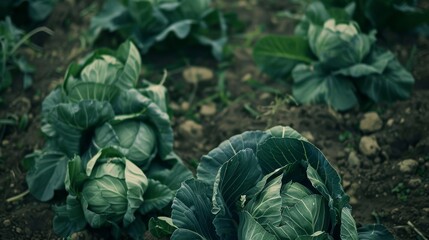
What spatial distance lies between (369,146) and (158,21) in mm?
2059

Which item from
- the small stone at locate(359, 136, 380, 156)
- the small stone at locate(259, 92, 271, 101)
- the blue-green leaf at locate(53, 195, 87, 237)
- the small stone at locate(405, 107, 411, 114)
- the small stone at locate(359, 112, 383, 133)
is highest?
the small stone at locate(405, 107, 411, 114)

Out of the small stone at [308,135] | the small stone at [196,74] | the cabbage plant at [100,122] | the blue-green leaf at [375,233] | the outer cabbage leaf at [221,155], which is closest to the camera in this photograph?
the blue-green leaf at [375,233]

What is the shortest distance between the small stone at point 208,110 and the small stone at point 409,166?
156cm

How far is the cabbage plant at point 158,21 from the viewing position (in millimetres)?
4719

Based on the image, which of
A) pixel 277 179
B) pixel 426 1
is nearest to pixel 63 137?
pixel 277 179

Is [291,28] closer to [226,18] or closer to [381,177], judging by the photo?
[226,18]

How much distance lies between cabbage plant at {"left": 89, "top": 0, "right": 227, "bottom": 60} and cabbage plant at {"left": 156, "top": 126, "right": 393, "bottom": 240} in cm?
169

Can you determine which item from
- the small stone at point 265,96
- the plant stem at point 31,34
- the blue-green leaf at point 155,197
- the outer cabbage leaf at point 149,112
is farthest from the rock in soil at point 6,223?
the small stone at point 265,96

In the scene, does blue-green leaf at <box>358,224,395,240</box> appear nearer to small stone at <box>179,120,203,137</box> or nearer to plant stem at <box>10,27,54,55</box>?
small stone at <box>179,120,203,137</box>

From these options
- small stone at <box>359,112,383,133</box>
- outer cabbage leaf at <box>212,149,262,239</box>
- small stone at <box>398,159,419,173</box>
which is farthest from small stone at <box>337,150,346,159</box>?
outer cabbage leaf at <box>212,149,262,239</box>

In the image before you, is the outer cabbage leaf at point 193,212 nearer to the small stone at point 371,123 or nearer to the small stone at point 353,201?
the small stone at point 353,201

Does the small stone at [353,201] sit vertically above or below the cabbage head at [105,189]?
below

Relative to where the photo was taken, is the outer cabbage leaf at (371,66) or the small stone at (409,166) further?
the outer cabbage leaf at (371,66)

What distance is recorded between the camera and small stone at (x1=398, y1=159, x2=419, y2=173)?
3836 mm
